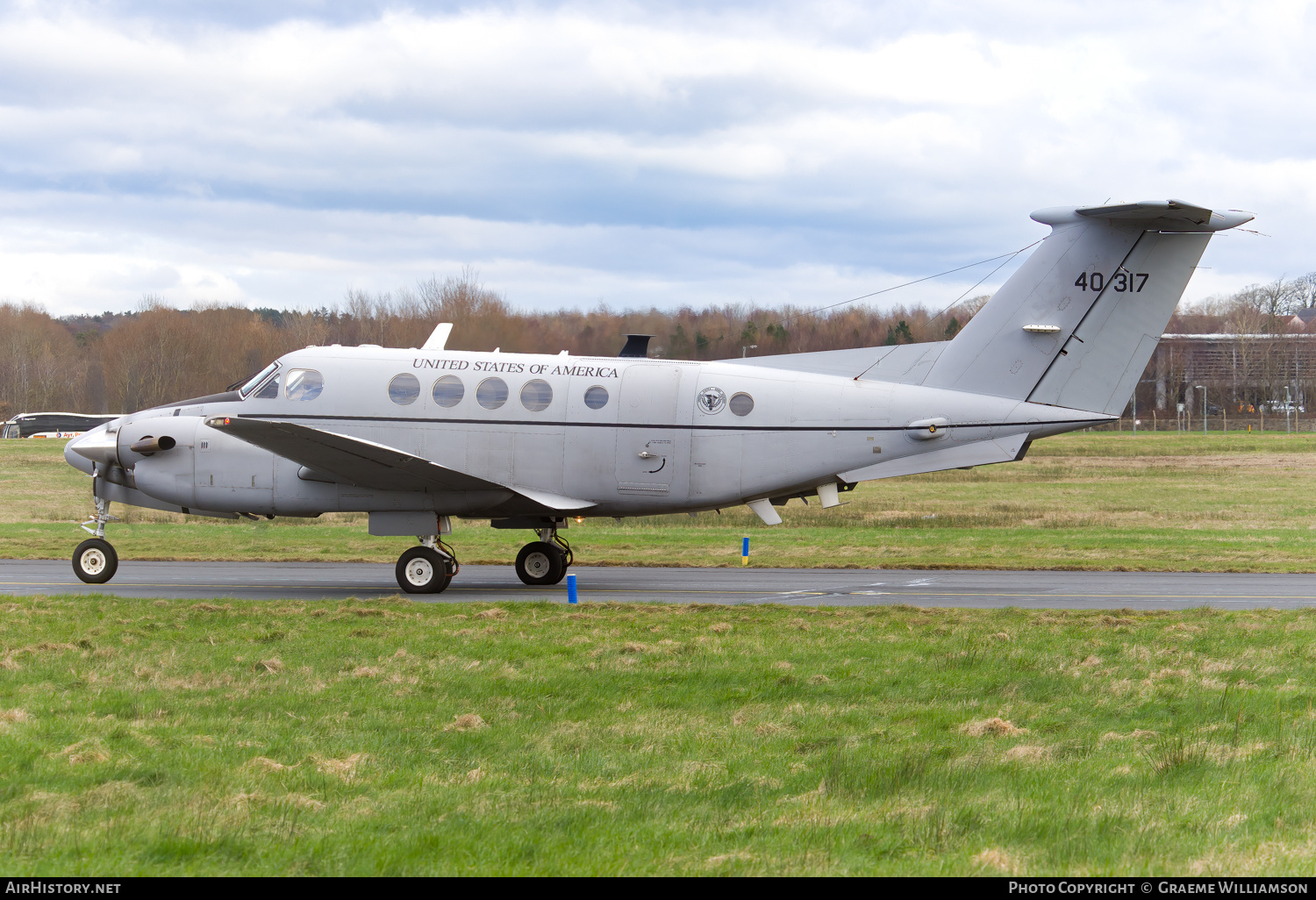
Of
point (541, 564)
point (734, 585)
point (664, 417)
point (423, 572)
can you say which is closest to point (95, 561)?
point (423, 572)

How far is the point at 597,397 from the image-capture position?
62.4ft

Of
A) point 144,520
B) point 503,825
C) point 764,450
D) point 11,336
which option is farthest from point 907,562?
point 11,336

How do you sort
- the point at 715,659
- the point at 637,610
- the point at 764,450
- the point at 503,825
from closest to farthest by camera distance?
the point at 503,825, the point at 715,659, the point at 637,610, the point at 764,450

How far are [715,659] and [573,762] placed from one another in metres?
4.05

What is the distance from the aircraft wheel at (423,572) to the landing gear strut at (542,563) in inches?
75.9

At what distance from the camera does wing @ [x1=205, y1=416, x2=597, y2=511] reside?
17.3 meters

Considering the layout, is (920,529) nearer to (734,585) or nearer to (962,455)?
(734,585)

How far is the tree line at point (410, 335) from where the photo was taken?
83.6ft

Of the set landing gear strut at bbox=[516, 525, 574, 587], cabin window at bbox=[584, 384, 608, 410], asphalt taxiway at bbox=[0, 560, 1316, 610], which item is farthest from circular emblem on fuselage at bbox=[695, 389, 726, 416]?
landing gear strut at bbox=[516, 525, 574, 587]

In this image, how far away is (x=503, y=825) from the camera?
20.8ft

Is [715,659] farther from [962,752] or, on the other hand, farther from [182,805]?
[182,805]

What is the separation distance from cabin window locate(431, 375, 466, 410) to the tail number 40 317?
1072 cm

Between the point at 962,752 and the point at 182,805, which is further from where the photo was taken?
the point at 962,752

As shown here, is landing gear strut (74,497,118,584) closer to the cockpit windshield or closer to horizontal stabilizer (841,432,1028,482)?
the cockpit windshield
